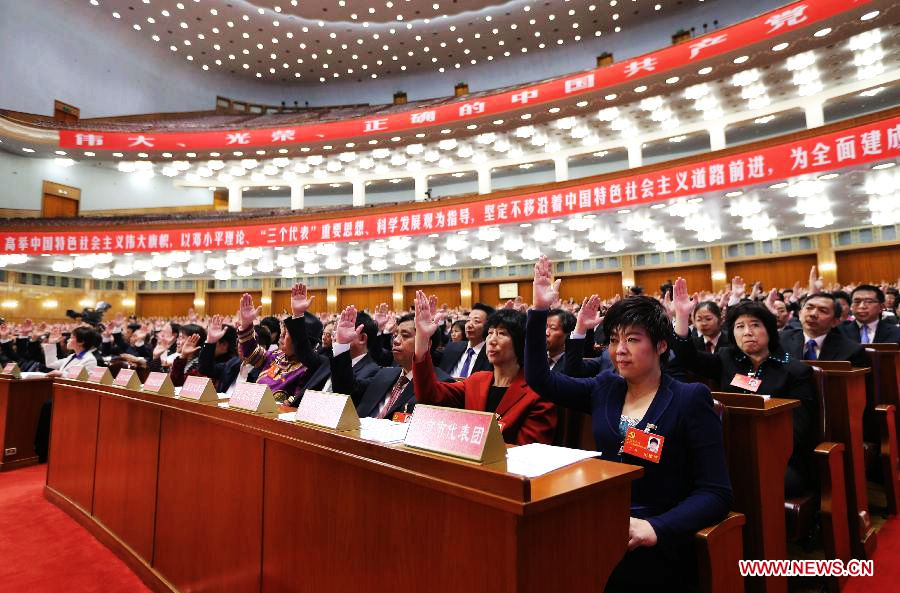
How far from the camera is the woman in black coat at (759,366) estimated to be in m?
1.93

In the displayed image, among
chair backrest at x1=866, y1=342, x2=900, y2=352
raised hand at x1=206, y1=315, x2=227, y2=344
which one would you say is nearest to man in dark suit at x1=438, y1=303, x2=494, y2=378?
raised hand at x1=206, y1=315, x2=227, y2=344

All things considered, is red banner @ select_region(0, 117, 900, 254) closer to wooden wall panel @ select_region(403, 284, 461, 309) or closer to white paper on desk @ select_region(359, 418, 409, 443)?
wooden wall panel @ select_region(403, 284, 461, 309)

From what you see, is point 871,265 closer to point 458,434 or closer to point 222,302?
point 458,434

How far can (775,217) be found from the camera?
369 inches

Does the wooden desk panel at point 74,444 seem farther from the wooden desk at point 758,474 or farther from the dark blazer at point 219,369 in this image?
the wooden desk at point 758,474

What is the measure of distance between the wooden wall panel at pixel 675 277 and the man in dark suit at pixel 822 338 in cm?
994

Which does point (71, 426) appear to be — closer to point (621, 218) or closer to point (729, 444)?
point (729, 444)

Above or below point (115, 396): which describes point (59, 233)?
above

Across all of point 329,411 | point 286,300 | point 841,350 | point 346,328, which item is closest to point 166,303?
point 286,300

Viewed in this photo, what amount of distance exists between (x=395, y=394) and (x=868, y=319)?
3.51 m

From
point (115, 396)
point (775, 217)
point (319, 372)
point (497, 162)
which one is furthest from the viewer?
point (497, 162)

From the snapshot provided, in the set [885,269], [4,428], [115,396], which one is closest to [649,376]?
[115,396]

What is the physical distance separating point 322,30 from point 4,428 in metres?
17.5

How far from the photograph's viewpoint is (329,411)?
4.45 ft
